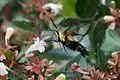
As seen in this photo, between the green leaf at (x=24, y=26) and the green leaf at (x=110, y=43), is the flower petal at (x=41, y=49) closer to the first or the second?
the green leaf at (x=110, y=43)

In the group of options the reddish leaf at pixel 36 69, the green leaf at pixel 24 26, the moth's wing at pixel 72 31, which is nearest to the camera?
the reddish leaf at pixel 36 69

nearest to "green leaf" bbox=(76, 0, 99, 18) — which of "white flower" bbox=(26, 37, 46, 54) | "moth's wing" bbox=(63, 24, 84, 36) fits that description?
"moth's wing" bbox=(63, 24, 84, 36)

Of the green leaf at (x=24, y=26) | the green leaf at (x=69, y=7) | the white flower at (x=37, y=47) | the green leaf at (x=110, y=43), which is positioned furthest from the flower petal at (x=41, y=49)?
the green leaf at (x=69, y=7)

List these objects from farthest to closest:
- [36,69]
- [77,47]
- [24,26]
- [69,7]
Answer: [69,7]
[24,26]
[77,47]
[36,69]

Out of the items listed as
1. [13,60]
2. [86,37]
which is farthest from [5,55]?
[86,37]

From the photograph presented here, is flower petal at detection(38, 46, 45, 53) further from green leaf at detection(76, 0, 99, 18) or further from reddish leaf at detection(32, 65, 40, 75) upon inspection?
green leaf at detection(76, 0, 99, 18)

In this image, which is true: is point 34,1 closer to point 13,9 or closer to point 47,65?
point 47,65

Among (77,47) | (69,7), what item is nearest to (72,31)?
(77,47)

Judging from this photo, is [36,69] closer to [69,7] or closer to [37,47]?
[37,47]
